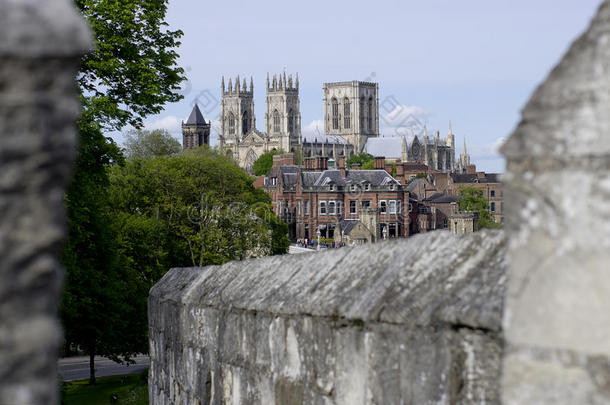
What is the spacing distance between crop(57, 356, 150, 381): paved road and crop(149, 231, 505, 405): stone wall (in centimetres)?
3272

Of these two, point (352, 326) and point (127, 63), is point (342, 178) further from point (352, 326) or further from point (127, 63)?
point (352, 326)

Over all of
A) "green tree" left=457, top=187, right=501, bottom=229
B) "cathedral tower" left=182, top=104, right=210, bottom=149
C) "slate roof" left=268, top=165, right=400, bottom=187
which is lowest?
"green tree" left=457, top=187, right=501, bottom=229

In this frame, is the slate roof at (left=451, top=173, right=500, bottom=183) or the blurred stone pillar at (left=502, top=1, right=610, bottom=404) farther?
the slate roof at (left=451, top=173, right=500, bottom=183)

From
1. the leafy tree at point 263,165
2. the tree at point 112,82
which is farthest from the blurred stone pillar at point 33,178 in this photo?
the leafy tree at point 263,165

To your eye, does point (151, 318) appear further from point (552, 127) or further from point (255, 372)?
point (552, 127)

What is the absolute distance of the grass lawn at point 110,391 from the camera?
29.5 metres

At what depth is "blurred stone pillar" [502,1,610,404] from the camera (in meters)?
2.20

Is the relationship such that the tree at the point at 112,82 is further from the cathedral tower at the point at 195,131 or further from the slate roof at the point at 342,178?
the cathedral tower at the point at 195,131

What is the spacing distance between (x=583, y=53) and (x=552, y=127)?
20 centimetres

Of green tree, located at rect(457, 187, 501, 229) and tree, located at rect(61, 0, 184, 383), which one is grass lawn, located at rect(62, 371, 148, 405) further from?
green tree, located at rect(457, 187, 501, 229)

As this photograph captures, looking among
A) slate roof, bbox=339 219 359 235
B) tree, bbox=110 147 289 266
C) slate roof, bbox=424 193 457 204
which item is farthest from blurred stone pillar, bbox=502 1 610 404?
slate roof, bbox=424 193 457 204

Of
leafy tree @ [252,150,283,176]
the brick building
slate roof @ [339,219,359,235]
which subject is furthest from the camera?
leafy tree @ [252,150,283,176]

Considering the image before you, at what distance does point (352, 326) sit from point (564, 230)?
7.02 feet

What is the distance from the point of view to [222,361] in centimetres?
624
